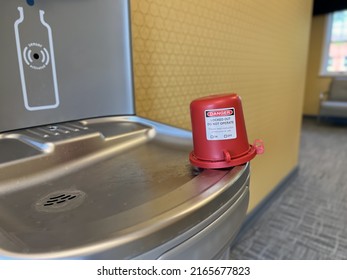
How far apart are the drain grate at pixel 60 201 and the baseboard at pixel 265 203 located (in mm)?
1236

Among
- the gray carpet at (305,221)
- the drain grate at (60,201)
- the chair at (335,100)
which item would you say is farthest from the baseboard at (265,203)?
the chair at (335,100)

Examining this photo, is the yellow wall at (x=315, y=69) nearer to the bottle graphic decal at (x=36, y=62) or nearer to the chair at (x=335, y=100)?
the chair at (x=335, y=100)

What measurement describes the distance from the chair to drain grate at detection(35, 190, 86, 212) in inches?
193

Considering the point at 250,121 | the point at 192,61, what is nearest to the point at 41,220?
the point at 192,61

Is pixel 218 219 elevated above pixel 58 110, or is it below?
below

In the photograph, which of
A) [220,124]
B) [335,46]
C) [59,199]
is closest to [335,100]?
[335,46]

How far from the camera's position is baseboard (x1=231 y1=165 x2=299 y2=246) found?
1572 millimetres

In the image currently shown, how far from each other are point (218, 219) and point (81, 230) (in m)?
0.18

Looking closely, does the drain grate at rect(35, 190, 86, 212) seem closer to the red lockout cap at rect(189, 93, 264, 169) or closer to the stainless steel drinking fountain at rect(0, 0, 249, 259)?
the stainless steel drinking fountain at rect(0, 0, 249, 259)

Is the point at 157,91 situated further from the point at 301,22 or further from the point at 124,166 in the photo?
the point at 301,22

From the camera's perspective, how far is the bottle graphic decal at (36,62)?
52 centimetres

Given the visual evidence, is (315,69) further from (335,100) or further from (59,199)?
(59,199)

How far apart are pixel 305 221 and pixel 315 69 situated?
4.25 metres
